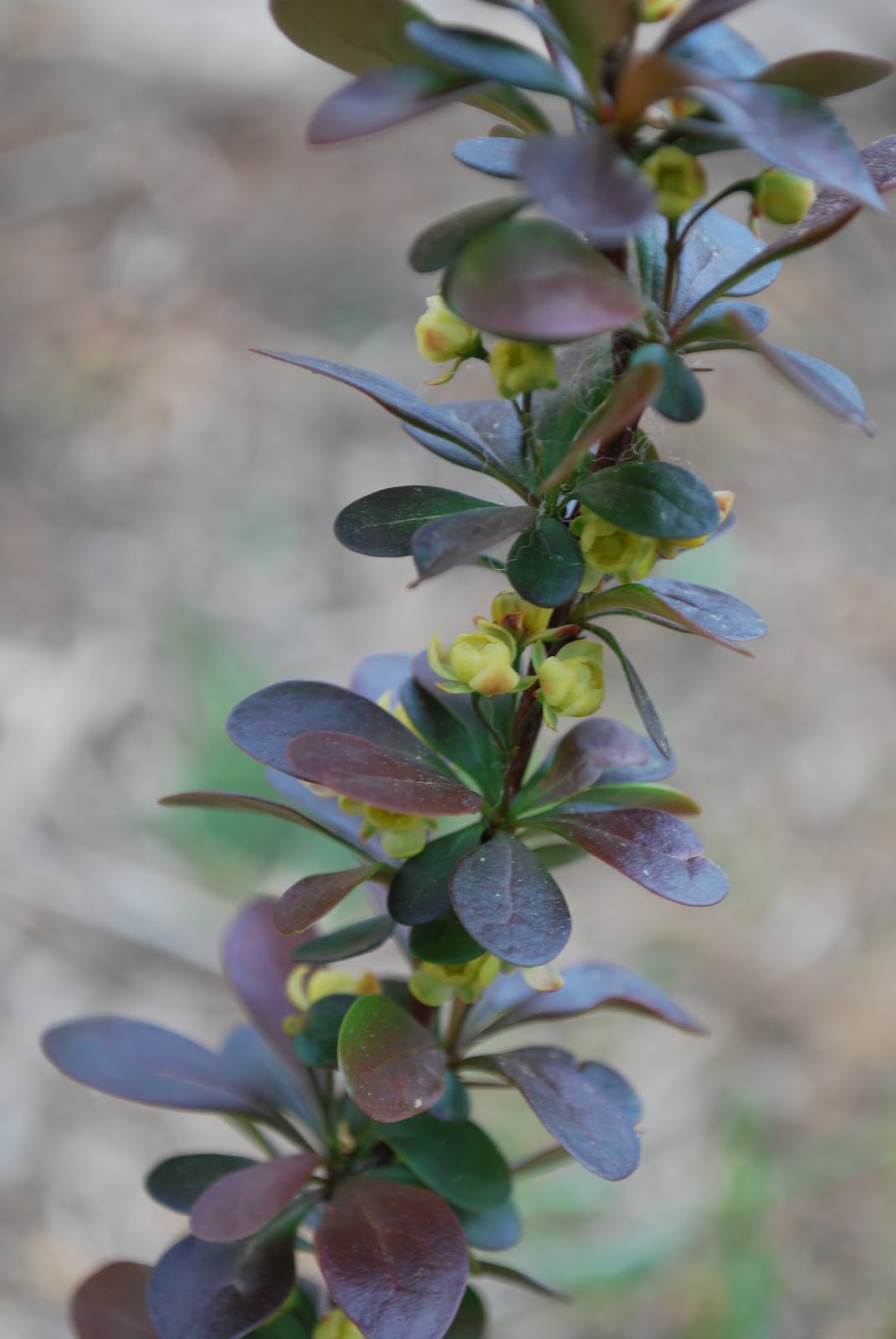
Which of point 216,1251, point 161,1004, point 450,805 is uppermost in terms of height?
point 450,805

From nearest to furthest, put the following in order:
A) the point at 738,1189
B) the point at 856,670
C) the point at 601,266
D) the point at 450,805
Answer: the point at 601,266
the point at 450,805
the point at 738,1189
the point at 856,670

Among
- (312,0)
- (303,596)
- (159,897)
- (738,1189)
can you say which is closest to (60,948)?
(159,897)

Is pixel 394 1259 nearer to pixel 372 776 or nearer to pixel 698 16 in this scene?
pixel 372 776

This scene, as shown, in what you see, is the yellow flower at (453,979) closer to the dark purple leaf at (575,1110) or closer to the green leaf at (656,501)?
the dark purple leaf at (575,1110)

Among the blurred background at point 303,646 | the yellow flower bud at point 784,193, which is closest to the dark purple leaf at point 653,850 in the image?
the yellow flower bud at point 784,193

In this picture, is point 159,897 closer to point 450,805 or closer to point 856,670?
point 856,670

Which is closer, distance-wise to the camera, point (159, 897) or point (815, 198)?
point (815, 198)

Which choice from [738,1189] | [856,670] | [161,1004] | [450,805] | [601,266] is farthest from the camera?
[856,670]
